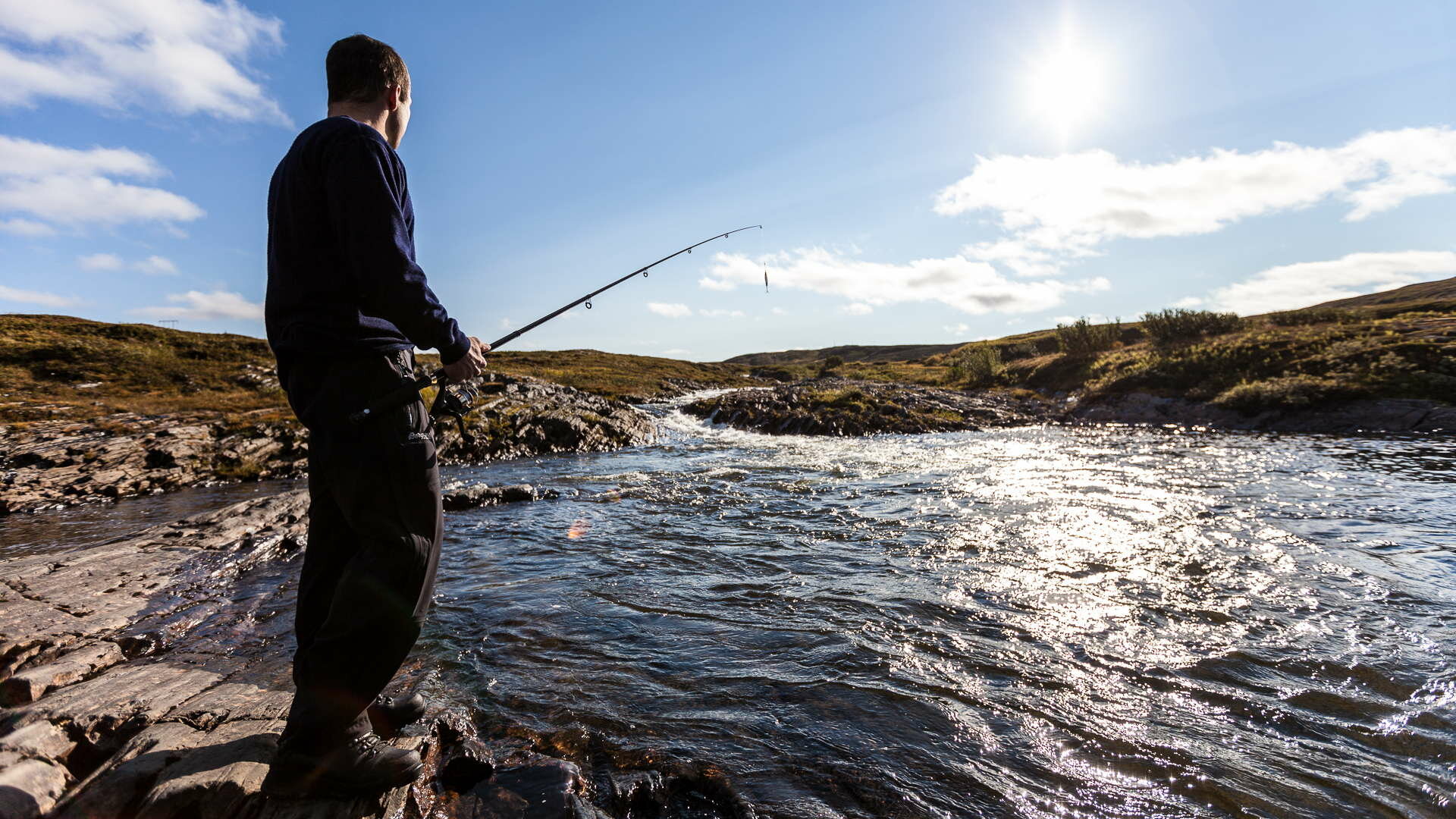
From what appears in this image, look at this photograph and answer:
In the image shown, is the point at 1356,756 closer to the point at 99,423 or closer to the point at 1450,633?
the point at 1450,633

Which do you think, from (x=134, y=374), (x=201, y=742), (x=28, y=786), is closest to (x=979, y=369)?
(x=201, y=742)

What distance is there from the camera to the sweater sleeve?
121 inches

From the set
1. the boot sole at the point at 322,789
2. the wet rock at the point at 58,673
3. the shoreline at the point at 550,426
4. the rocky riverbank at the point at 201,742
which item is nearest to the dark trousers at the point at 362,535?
the boot sole at the point at 322,789

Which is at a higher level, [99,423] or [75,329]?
[75,329]

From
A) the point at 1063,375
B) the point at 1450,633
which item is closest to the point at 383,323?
the point at 1450,633

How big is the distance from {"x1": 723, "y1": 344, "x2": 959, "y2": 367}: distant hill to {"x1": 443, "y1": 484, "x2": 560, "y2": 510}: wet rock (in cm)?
11920

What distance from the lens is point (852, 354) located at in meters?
161

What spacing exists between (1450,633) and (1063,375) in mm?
36451

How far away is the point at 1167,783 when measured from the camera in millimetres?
3539

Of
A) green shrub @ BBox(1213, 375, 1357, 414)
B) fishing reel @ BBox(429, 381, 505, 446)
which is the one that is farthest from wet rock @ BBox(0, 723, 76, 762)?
green shrub @ BBox(1213, 375, 1357, 414)

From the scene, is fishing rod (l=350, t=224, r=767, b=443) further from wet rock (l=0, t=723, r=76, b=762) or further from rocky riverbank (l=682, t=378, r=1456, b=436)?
rocky riverbank (l=682, t=378, r=1456, b=436)

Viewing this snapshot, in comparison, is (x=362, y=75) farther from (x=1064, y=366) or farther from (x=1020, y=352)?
(x=1020, y=352)

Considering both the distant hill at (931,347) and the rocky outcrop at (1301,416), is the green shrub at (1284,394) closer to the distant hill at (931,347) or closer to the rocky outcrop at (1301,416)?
the rocky outcrop at (1301,416)

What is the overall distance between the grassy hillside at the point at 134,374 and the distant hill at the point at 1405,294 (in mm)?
87489
